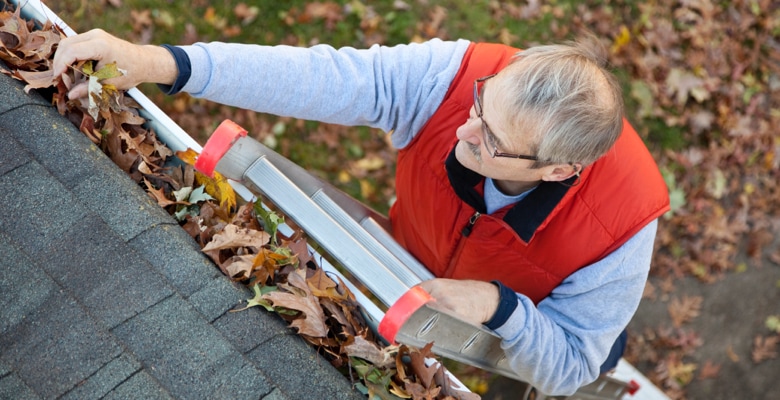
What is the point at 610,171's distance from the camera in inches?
86.7

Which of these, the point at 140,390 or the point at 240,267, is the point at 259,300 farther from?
the point at 140,390

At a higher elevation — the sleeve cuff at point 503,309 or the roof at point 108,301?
the roof at point 108,301

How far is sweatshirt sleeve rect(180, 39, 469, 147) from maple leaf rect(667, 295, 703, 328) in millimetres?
2586

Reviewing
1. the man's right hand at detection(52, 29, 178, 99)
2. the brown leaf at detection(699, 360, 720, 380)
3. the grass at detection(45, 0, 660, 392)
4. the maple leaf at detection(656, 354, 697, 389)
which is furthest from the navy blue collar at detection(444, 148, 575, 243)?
the brown leaf at detection(699, 360, 720, 380)

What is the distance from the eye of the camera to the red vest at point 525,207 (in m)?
2.17

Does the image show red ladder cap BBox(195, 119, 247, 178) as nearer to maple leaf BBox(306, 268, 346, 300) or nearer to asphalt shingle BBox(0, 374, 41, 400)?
maple leaf BBox(306, 268, 346, 300)

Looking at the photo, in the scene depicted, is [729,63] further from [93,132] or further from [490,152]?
[93,132]

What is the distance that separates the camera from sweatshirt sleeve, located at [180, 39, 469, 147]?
2041 mm

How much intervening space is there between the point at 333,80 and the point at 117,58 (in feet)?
2.16

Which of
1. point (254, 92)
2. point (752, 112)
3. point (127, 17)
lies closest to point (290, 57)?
point (254, 92)

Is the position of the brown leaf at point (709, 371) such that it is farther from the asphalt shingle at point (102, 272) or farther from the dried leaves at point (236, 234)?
the asphalt shingle at point (102, 272)

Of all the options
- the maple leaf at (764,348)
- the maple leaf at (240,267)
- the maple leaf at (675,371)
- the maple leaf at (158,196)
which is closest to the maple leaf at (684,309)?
the maple leaf at (675,371)

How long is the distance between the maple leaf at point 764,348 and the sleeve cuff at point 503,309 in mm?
2884

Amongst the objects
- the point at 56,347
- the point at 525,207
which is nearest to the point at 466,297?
the point at 525,207
